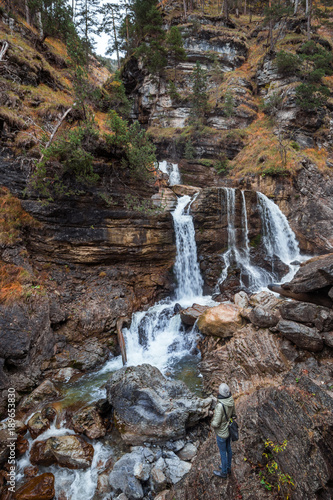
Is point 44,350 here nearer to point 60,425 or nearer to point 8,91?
point 60,425

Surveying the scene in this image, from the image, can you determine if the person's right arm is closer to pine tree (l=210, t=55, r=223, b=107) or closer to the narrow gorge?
the narrow gorge

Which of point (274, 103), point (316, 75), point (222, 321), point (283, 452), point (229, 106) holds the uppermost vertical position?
point (316, 75)

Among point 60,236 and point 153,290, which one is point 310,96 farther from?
point 60,236

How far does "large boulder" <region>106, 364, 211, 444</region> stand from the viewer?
6.48 m

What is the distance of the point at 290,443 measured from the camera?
436cm

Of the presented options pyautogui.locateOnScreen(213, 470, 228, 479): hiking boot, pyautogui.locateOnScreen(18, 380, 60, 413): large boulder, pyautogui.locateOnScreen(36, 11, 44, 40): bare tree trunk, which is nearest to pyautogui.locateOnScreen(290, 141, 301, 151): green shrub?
pyautogui.locateOnScreen(36, 11, 44, 40): bare tree trunk

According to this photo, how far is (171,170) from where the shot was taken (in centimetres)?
2406

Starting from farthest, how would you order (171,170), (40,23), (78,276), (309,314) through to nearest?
(171,170) < (40,23) < (78,276) < (309,314)

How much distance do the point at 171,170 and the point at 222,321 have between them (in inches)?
710

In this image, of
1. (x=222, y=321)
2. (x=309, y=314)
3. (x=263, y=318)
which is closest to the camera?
(x=309, y=314)

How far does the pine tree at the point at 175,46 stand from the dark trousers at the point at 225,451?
36.1 m

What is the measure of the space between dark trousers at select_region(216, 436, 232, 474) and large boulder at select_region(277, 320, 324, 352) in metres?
4.20

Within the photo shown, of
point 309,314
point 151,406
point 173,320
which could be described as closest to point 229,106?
point 173,320

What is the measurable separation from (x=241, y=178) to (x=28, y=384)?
72.2 feet
